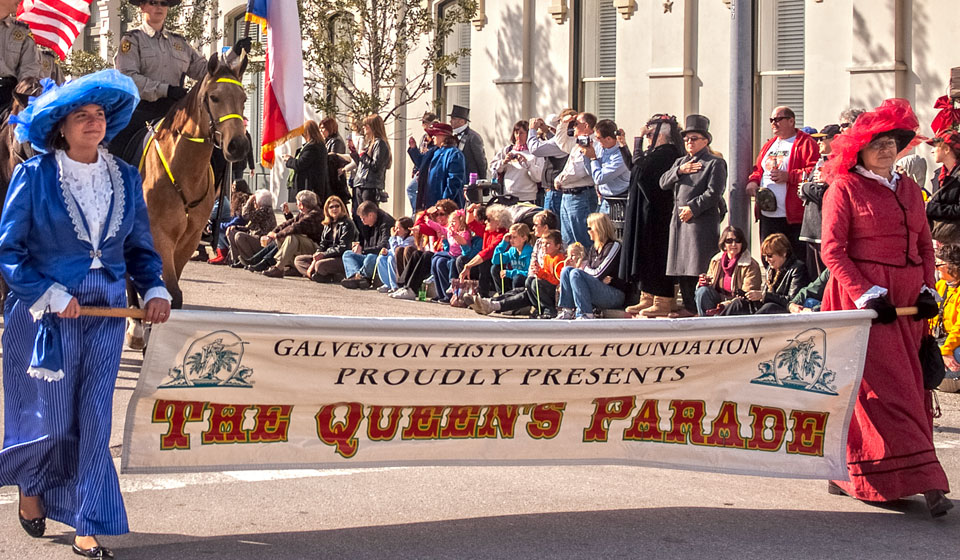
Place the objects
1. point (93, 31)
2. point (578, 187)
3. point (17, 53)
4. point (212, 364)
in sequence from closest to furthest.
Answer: point (212, 364), point (17, 53), point (578, 187), point (93, 31)

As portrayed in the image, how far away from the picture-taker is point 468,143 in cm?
1820

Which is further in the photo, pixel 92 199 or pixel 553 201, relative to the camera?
pixel 553 201

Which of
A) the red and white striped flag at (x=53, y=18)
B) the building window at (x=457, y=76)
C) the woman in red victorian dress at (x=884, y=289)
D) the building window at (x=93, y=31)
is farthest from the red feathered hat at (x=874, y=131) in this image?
the building window at (x=93, y=31)

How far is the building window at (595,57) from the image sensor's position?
21.3 metres

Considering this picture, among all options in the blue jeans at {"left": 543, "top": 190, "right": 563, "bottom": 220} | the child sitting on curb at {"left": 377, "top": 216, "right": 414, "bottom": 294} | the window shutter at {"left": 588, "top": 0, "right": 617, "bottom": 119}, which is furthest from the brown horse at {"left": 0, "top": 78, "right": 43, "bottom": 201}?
the window shutter at {"left": 588, "top": 0, "right": 617, "bottom": 119}

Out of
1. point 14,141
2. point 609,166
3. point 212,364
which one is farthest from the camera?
point 609,166

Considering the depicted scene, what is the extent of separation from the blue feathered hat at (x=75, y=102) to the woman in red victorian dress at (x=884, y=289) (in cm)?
337

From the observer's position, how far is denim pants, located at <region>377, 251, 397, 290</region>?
666 inches

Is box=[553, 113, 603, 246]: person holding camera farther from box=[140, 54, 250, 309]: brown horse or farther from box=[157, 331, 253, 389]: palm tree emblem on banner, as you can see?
box=[157, 331, 253, 389]: palm tree emblem on banner

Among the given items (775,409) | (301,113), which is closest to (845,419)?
(775,409)

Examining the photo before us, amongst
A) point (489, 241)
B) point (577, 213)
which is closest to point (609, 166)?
point (577, 213)

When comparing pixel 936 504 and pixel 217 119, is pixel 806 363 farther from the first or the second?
pixel 217 119

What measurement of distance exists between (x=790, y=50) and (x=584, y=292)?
6.14 meters

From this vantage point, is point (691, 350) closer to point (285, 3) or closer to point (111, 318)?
point (111, 318)
